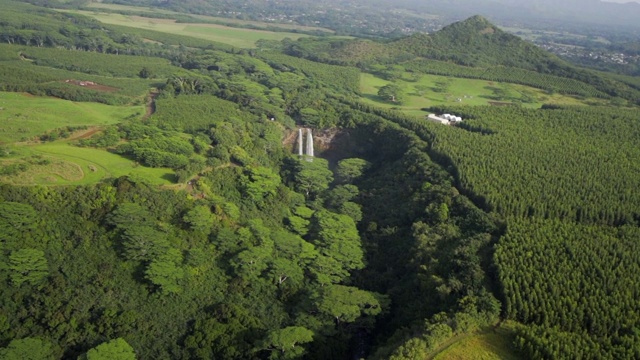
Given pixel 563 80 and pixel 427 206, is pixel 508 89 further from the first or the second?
pixel 427 206

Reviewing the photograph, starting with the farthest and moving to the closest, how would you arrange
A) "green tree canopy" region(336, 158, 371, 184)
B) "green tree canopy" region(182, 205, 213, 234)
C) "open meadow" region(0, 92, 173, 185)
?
"green tree canopy" region(336, 158, 371, 184) → "green tree canopy" region(182, 205, 213, 234) → "open meadow" region(0, 92, 173, 185)

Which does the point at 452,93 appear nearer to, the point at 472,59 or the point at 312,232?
the point at 472,59

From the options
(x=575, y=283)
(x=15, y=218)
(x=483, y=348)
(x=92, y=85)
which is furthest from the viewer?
(x=92, y=85)

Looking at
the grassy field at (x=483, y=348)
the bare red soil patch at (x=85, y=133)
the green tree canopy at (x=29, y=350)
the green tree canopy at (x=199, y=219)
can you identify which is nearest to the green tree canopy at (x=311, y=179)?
the green tree canopy at (x=199, y=219)

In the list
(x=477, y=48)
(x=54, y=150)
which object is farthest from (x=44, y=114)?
(x=477, y=48)

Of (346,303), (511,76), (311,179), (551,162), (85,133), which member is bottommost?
(346,303)

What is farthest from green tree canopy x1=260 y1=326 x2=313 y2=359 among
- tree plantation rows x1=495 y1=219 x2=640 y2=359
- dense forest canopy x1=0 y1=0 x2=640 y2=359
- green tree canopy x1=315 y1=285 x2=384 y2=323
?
tree plantation rows x1=495 y1=219 x2=640 y2=359

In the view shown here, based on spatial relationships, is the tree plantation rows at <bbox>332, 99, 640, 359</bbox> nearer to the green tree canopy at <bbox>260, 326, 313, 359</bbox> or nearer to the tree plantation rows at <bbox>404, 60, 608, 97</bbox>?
the green tree canopy at <bbox>260, 326, 313, 359</bbox>

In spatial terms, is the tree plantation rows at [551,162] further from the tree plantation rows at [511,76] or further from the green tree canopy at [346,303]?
the tree plantation rows at [511,76]
